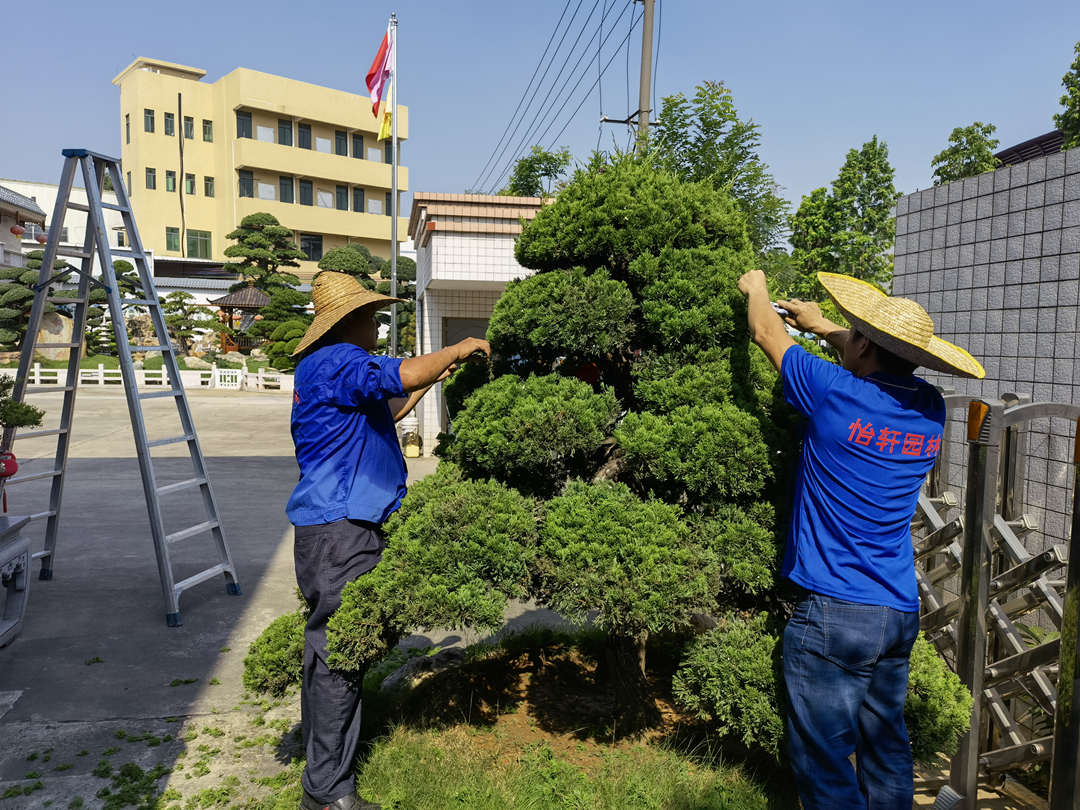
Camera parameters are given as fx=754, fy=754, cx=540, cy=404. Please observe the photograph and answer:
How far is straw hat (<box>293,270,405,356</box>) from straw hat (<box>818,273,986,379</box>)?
5.54ft

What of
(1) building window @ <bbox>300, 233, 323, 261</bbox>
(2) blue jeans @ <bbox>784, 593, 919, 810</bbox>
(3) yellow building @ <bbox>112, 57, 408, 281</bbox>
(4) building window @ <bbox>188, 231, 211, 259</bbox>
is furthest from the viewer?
(1) building window @ <bbox>300, 233, 323, 261</bbox>

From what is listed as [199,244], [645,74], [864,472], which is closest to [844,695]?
[864,472]

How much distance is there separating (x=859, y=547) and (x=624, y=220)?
1.53m

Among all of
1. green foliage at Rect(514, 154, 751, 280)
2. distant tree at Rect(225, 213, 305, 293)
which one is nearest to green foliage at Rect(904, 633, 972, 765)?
green foliage at Rect(514, 154, 751, 280)

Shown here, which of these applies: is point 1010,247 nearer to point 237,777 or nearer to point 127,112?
point 237,777

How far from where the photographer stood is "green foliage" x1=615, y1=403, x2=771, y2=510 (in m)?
2.71

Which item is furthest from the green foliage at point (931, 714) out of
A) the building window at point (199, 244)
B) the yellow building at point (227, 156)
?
the building window at point (199, 244)

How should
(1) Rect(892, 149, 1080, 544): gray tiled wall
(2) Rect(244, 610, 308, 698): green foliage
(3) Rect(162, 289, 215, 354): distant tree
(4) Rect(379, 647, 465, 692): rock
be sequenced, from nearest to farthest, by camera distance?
(2) Rect(244, 610, 308, 698): green foliage < (1) Rect(892, 149, 1080, 544): gray tiled wall < (4) Rect(379, 647, 465, 692): rock < (3) Rect(162, 289, 215, 354): distant tree

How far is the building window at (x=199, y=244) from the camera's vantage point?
157ft

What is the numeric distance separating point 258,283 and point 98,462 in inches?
1080

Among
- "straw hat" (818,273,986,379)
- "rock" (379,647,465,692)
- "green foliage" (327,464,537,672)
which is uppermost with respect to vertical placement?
"straw hat" (818,273,986,379)

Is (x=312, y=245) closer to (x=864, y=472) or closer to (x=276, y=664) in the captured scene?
(x=276, y=664)

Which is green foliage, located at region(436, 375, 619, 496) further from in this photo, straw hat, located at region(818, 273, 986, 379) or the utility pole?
the utility pole

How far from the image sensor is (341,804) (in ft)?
9.24
